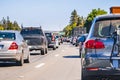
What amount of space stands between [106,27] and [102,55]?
77 centimetres

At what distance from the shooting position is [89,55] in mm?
10188

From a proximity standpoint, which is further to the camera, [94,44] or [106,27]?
[106,27]

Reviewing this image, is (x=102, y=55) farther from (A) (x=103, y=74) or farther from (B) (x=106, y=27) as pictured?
(B) (x=106, y=27)

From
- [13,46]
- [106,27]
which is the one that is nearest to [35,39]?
[13,46]

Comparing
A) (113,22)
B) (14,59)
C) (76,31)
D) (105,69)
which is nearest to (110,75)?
(105,69)

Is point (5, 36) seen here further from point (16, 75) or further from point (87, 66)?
point (87, 66)

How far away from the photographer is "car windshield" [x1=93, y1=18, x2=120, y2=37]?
34.2 feet

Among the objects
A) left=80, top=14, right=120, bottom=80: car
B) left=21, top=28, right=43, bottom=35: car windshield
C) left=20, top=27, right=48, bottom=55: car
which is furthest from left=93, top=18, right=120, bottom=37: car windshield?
left=21, top=28, right=43, bottom=35: car windshield

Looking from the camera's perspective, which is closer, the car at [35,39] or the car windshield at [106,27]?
the car windshield at [106,27]

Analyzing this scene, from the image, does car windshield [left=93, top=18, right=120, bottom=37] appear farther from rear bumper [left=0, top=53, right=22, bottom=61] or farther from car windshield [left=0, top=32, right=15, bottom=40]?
car windshield [left=0, top=32, right=15, bottom=40]

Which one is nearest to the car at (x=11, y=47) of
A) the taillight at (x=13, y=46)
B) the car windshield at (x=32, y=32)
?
the taillight at (x=13, y=46)

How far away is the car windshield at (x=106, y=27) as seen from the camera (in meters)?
10.4

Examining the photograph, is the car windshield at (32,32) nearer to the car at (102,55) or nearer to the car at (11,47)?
the car at (11,47)

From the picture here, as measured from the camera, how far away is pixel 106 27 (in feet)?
34.6
